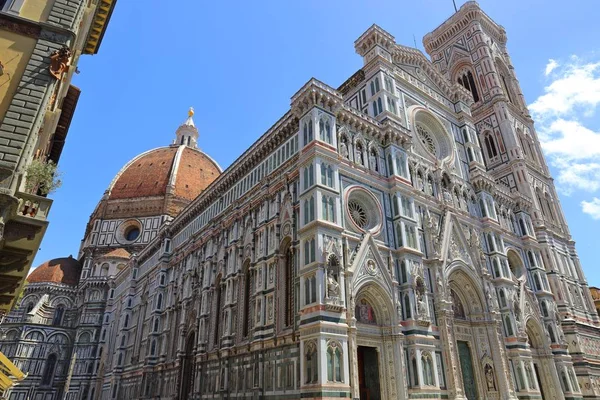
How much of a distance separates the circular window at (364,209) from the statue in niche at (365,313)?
3793 mm

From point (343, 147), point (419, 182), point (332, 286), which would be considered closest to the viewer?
point (332, 286)

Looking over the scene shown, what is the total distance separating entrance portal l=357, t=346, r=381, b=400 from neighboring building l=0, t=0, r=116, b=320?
1459cm

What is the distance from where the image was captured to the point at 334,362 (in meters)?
16.4

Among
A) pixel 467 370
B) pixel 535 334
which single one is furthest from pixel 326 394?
pixel 535 334

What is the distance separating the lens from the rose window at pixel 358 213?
21656 millimetres

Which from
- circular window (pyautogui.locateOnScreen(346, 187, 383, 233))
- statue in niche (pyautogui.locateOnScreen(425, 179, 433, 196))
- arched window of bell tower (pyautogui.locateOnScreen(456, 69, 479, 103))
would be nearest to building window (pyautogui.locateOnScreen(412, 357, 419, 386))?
circular window (pyautogui.locateOnScreen(346, 187, 383, 233))

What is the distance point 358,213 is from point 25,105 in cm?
Result: 1576

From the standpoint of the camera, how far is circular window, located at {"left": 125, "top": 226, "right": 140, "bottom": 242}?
59594 mm

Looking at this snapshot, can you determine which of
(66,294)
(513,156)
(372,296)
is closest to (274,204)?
(372,296)

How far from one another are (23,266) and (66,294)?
159ft

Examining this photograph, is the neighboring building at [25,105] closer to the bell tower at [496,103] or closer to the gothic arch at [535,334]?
the gothic arch at [535,334]

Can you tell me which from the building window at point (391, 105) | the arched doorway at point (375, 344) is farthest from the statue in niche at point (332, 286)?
the building window at point (391, 105)

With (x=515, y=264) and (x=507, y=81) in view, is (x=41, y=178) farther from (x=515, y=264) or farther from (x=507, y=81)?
(x=507, y=81)

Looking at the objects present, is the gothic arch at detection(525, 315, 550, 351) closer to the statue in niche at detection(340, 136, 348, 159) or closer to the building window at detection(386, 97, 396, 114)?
the building window at detection(386, 97, 396, 114)
